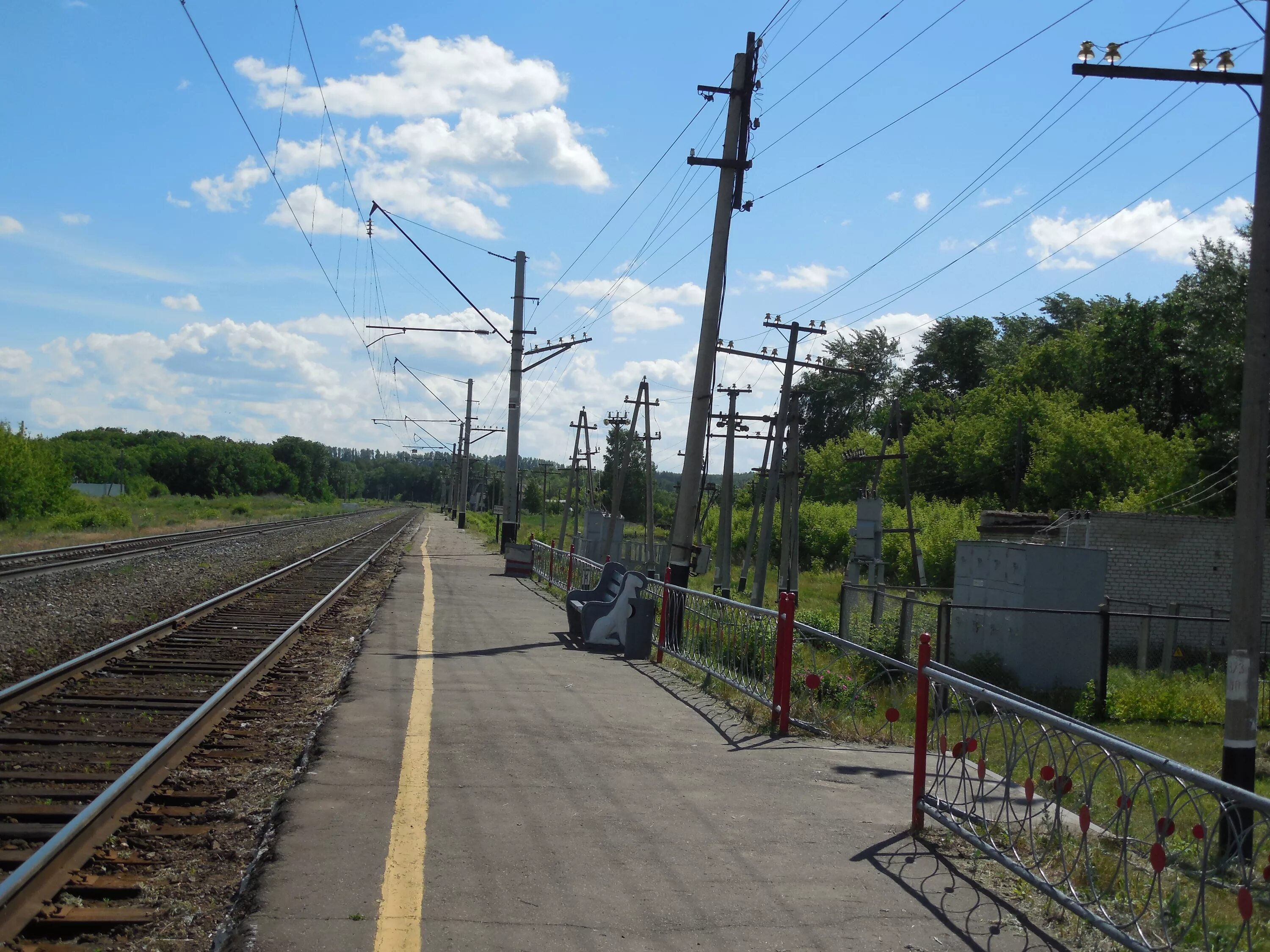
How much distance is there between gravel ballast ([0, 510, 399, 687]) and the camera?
13594 millimetres

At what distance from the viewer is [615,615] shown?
14.9m

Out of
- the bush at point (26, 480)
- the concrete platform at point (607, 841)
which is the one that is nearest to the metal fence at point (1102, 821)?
the concrete platform at point (607, 841)

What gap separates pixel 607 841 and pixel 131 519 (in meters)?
58.6

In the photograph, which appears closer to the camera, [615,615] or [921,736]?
[921,736]

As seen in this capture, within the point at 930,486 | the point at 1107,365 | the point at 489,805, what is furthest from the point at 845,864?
the point at 930,486

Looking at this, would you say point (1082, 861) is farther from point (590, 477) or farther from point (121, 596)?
point (590, 477)

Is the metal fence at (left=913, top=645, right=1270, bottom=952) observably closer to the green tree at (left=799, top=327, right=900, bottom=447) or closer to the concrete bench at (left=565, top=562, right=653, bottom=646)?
the concrete bench at (left=565, top=562, right=653, bottom=646)

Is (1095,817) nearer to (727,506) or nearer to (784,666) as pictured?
(784,666)

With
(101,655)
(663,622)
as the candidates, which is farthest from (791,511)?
(101,655)

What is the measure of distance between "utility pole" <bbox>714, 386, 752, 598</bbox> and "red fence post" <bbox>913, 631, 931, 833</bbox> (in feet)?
58.5

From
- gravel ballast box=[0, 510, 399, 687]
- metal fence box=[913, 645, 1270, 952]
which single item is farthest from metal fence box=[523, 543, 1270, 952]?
gravel ballast box=[0, 510, 399, 687]

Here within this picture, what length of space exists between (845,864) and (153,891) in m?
3.38

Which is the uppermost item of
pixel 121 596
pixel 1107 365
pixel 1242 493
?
pixel 1107 365

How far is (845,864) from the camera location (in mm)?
5699
